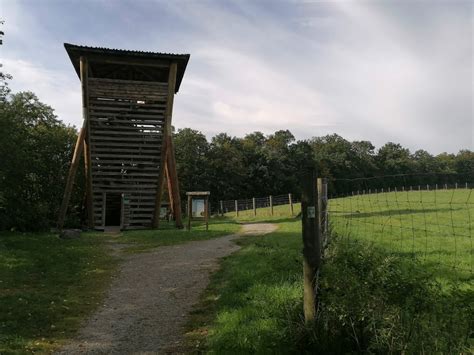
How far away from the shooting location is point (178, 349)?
5.40 m

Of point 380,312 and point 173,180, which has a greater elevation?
point 173,180

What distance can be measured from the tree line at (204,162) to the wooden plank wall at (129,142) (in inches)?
119

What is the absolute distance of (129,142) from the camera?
22.1 metres

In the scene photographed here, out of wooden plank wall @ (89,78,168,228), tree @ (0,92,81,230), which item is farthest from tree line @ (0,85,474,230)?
wooden plank wall @ (89,78,168,228)

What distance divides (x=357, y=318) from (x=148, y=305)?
4.14 meters

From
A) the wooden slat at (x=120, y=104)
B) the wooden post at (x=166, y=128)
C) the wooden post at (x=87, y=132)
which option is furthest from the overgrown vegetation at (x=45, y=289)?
the wooden slat at (x=120, y=104)

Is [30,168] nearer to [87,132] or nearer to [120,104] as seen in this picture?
[87,132]

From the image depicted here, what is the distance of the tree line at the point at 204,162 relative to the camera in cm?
1860

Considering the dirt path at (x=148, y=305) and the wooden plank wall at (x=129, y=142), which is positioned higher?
the wooden plank wall at (x=129, y=142)

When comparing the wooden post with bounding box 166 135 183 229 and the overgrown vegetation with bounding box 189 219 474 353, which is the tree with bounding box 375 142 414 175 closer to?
the wooden post with bounding box 166 135 183 229

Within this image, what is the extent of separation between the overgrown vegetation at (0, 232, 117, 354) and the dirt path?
0.34 metres

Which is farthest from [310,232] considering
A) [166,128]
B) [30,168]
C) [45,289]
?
[30,168]

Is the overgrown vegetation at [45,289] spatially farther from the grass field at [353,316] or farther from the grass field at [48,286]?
the grass field at [353,316]

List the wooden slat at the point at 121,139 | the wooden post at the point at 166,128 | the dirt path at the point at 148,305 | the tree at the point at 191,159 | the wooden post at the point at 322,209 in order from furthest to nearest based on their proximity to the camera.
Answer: the tree at the point at 191,159, the wooden slat at the point at 121,139, the wooden post at the point at 166,128, the dirt path at the point at 148,305, the wooden post at the point at 322,209
